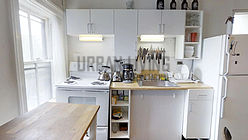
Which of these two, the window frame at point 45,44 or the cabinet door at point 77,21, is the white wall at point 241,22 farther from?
the window frame at point 45,44

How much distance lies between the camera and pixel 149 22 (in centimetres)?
203

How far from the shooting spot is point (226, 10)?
2262 mm

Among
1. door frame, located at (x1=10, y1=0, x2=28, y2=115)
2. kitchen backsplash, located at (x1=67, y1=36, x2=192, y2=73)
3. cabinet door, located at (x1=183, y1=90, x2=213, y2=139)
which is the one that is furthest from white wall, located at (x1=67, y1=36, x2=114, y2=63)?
cabinet door, located at (x1=183, y1=90, x2=213, y2=139)

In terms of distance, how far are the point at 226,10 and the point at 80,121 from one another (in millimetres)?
2891

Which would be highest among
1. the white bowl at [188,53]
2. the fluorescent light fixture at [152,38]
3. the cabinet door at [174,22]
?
the cabinet door at [174,22]

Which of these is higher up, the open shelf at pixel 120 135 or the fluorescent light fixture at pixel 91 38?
the fluorescent light fixture at pixel 91 38

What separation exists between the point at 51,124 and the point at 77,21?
1657mm

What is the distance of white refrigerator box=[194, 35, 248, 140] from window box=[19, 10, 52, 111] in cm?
241

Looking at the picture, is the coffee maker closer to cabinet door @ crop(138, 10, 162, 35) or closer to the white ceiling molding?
cabinet door @ crop(138, 10, 162, 35)

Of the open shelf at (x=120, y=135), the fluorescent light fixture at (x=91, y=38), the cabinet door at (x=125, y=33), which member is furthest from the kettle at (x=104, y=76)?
the open shelf at (x=120, y=135)

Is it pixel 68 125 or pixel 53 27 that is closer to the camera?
pixel 68 125

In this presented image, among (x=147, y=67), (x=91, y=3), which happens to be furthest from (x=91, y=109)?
(x=91, y=3)

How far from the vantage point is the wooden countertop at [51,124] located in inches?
30.1

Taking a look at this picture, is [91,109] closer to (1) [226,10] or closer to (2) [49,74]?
(2) [49,74]
